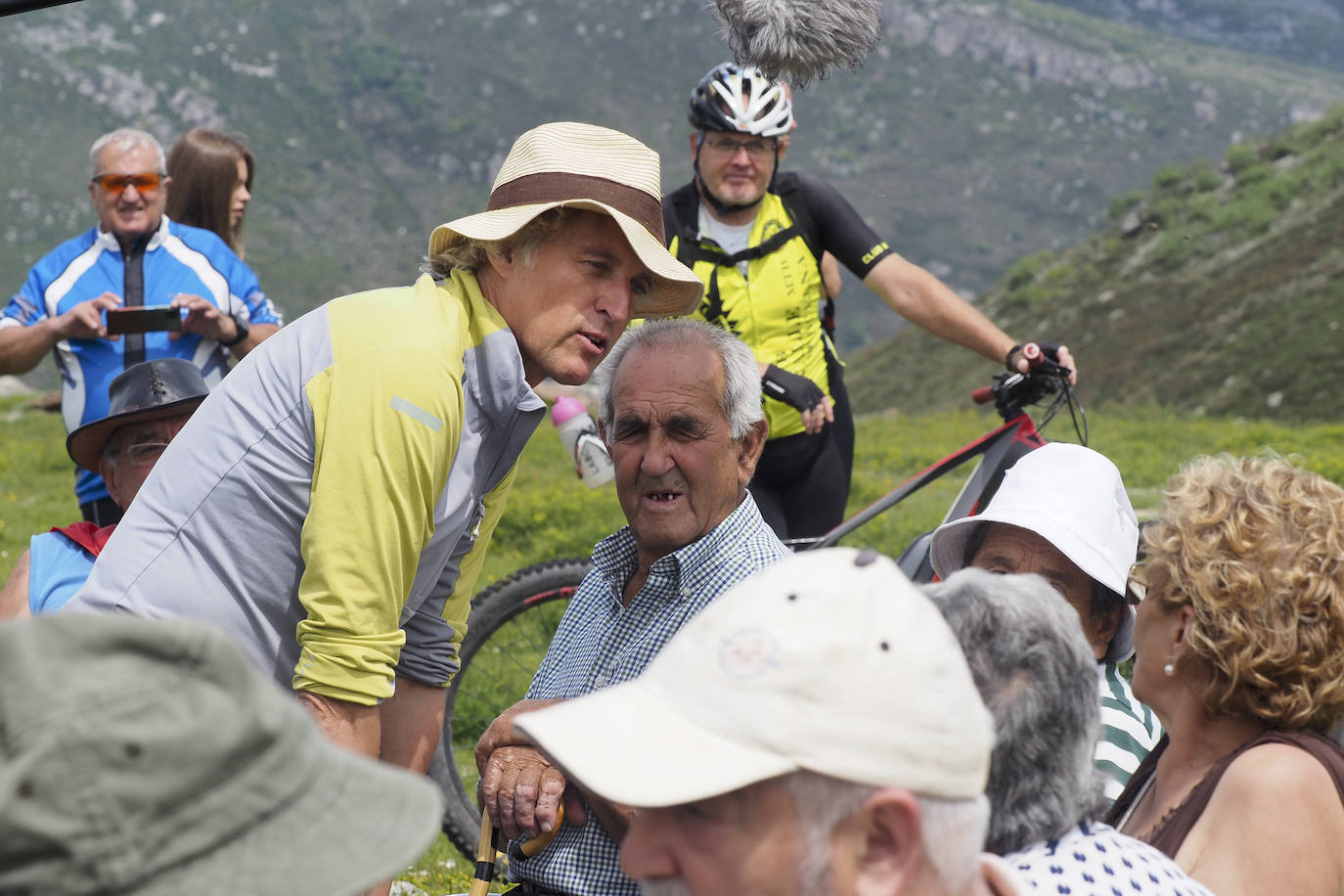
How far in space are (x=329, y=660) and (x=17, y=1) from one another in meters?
1.28

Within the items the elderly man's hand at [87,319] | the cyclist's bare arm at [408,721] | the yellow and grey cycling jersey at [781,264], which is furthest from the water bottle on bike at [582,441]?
the elderly man's hand at [87,319]

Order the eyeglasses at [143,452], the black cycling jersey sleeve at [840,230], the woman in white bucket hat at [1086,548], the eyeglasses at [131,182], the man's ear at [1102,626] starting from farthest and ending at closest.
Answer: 1. the eyeglasses at [131,182]
2. the black cycling jersey sleeve at [840,230]
3. the eyeglasses at [143,452]
4. the man's ear at [1102,626]
5. the woman in white bucket hat at [1086,548]

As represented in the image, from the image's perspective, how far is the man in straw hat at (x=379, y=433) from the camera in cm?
231

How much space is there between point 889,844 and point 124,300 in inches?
169

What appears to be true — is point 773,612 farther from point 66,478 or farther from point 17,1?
point 66,478

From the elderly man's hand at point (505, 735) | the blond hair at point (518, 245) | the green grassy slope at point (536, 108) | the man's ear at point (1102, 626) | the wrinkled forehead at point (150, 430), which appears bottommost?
the green grassy slope at point (536, 108)

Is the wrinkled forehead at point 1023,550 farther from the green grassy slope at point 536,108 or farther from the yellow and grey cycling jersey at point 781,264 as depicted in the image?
the green grassy slope at point 536,108

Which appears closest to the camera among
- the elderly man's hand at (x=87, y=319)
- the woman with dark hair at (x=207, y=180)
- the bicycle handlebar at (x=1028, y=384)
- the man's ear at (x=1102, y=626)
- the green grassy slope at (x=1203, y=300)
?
the man's ear at (x=1102, y=626)

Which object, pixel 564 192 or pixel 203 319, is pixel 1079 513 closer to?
pixel 564 192

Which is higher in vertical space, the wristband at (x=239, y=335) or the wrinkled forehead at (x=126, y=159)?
the wrinkled forehead at (x=126, y=159)

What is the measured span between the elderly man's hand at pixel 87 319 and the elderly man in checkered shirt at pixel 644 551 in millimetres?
2279

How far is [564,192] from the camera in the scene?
2.62m

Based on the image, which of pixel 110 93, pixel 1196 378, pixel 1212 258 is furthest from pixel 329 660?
pixel 110 93

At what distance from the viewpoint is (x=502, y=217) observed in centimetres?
258
